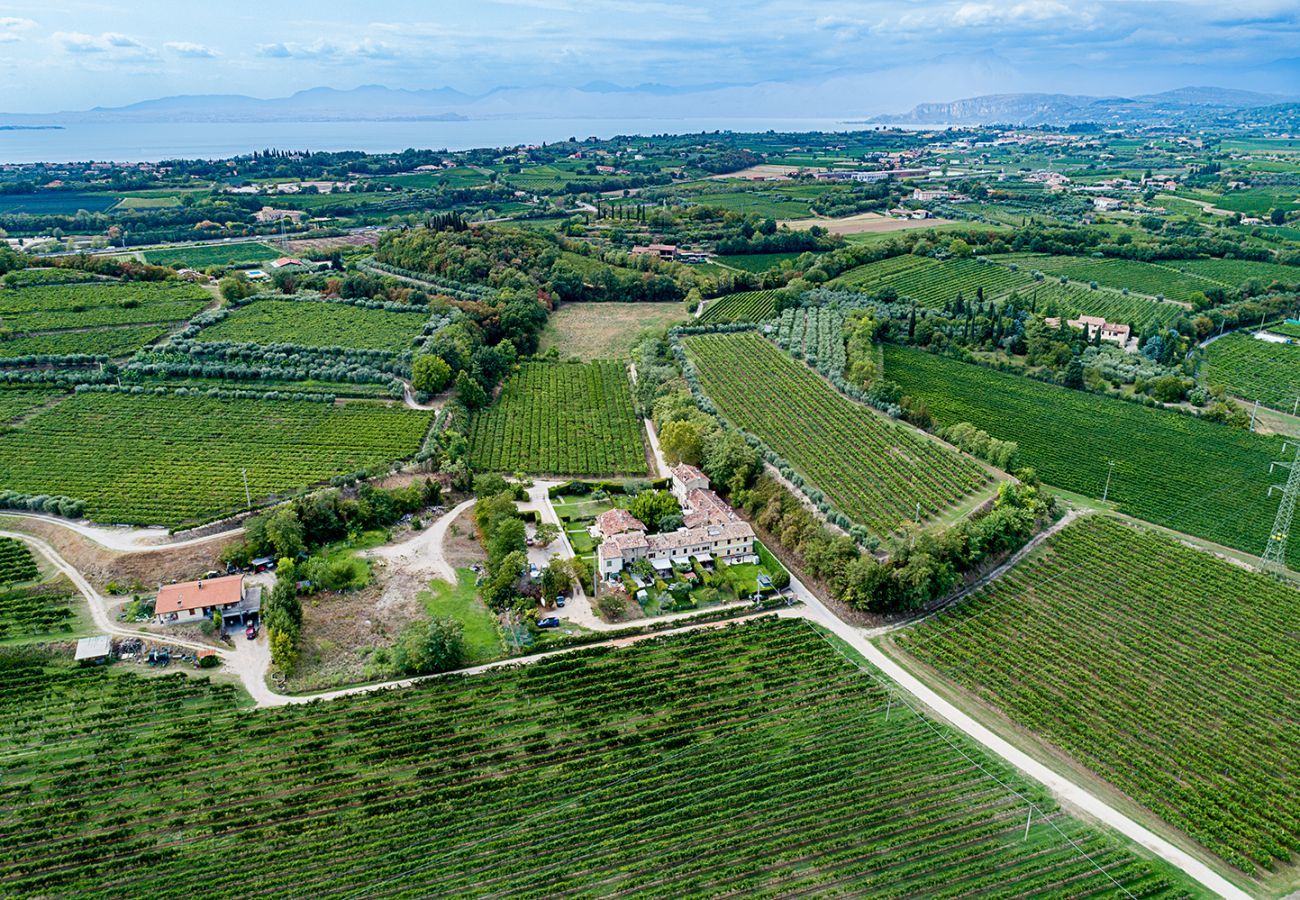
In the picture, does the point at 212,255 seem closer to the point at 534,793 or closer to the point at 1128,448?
the point at 534,793

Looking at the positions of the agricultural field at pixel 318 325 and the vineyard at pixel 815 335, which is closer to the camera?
the vineyard at pixel 815 335

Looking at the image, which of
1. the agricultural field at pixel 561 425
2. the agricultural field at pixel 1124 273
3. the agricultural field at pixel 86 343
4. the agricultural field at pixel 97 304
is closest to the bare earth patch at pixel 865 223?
the agricultural field at pixel 1124 273

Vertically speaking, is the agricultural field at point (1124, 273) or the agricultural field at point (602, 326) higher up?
the agricultural field at point (1124, 273)

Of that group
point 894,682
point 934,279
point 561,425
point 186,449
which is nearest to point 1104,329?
point 934,279

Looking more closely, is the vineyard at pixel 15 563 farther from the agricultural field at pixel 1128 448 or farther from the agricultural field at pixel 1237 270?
the agricultural field at pixel 1237 270

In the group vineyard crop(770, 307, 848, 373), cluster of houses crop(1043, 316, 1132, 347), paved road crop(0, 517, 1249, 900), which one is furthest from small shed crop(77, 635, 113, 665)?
cluster of houses crop(1043, 316, 1132, 347)

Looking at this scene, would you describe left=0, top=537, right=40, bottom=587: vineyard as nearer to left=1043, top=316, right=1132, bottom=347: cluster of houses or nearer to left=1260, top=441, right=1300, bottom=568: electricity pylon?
left=1260, top=441, right=1300, bottom=568: electricity pylon

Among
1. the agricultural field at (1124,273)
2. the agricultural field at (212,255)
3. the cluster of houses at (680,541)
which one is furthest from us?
the agricultural field at (212,255)
